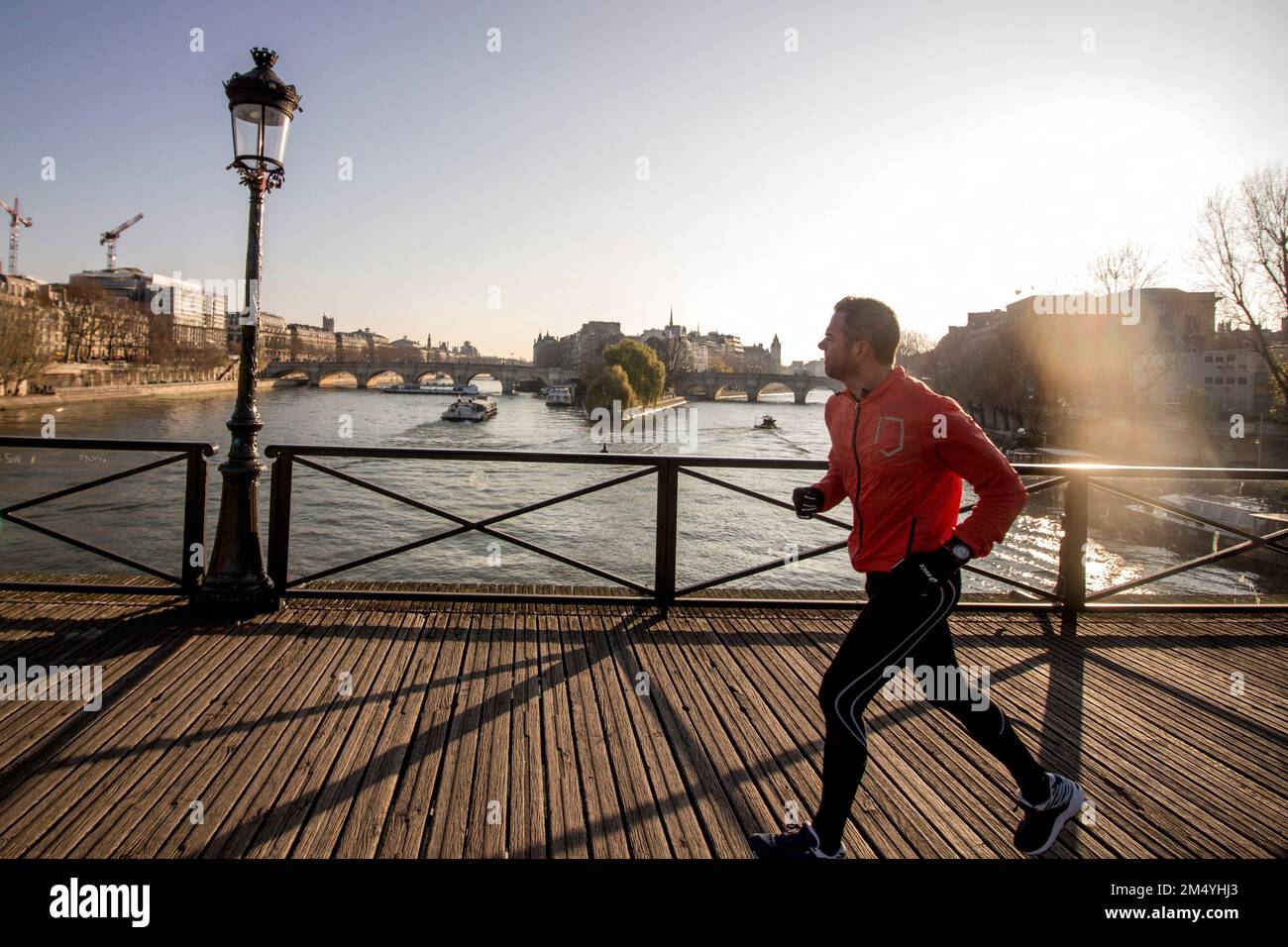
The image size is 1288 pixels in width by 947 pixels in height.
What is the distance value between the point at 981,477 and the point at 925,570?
0.32 metres

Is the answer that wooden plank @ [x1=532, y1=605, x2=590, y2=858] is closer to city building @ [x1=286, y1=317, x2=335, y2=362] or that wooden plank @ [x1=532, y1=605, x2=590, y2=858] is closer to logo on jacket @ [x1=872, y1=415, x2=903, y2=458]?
logo on jacket @ [x1=872, y1=415, x2=903, y2=458]

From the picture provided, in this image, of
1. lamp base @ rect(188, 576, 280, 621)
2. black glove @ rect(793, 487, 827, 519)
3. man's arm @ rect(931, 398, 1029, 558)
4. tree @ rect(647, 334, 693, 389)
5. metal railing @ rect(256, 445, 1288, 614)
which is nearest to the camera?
man's arm @ rect(931, 398, 1029, 558)

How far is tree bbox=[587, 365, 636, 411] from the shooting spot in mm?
62562

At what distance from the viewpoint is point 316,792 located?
113 inches

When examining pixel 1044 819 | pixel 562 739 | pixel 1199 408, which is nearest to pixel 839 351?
pixel 1044 819

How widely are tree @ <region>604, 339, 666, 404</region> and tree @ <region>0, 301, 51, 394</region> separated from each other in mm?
42356

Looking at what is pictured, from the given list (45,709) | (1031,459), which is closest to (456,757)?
(45,709)

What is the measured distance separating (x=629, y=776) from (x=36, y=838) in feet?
6.47

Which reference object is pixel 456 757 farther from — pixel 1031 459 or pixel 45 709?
pixel 1031 459

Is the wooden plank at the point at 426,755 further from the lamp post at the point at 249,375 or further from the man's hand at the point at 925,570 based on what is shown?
the man's hand at the point at 925,570

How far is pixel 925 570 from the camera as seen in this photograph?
2.36 meters

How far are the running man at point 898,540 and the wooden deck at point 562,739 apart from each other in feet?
1.20

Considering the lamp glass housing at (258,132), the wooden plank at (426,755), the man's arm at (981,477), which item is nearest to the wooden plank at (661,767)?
the wooden plank at (426,755)

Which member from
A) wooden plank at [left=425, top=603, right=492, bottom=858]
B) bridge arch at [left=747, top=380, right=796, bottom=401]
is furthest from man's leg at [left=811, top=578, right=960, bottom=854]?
bridge arch at [left=747, top=380, right=796, bottom=401]
